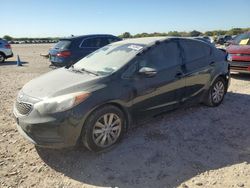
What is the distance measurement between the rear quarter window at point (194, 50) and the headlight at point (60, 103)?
8.32 feet

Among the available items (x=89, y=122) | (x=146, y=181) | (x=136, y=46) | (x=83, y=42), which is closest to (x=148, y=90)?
(x=136, y=46)

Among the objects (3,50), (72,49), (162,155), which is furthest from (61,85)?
(3,50)

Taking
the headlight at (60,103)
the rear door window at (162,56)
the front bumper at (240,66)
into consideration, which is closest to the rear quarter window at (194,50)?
the rear door window at (162,56)

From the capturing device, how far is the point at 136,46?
A: 17.3 feet

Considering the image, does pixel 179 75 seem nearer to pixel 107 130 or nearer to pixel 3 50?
pixel 107 130

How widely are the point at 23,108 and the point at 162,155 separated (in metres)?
2.14

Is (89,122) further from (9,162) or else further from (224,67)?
(224,67)

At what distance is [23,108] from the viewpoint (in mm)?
4316

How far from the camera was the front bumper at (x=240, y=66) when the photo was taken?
32.2ft

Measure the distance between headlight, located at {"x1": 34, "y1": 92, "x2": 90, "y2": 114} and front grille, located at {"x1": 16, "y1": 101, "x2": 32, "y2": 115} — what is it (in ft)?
0.53

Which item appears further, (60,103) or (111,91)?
(111,91)

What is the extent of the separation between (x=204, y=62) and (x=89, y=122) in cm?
310

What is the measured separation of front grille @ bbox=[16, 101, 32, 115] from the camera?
421 centimetres

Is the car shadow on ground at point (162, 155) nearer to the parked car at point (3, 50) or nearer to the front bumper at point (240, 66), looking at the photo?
the front bumper at point (240, 66)
